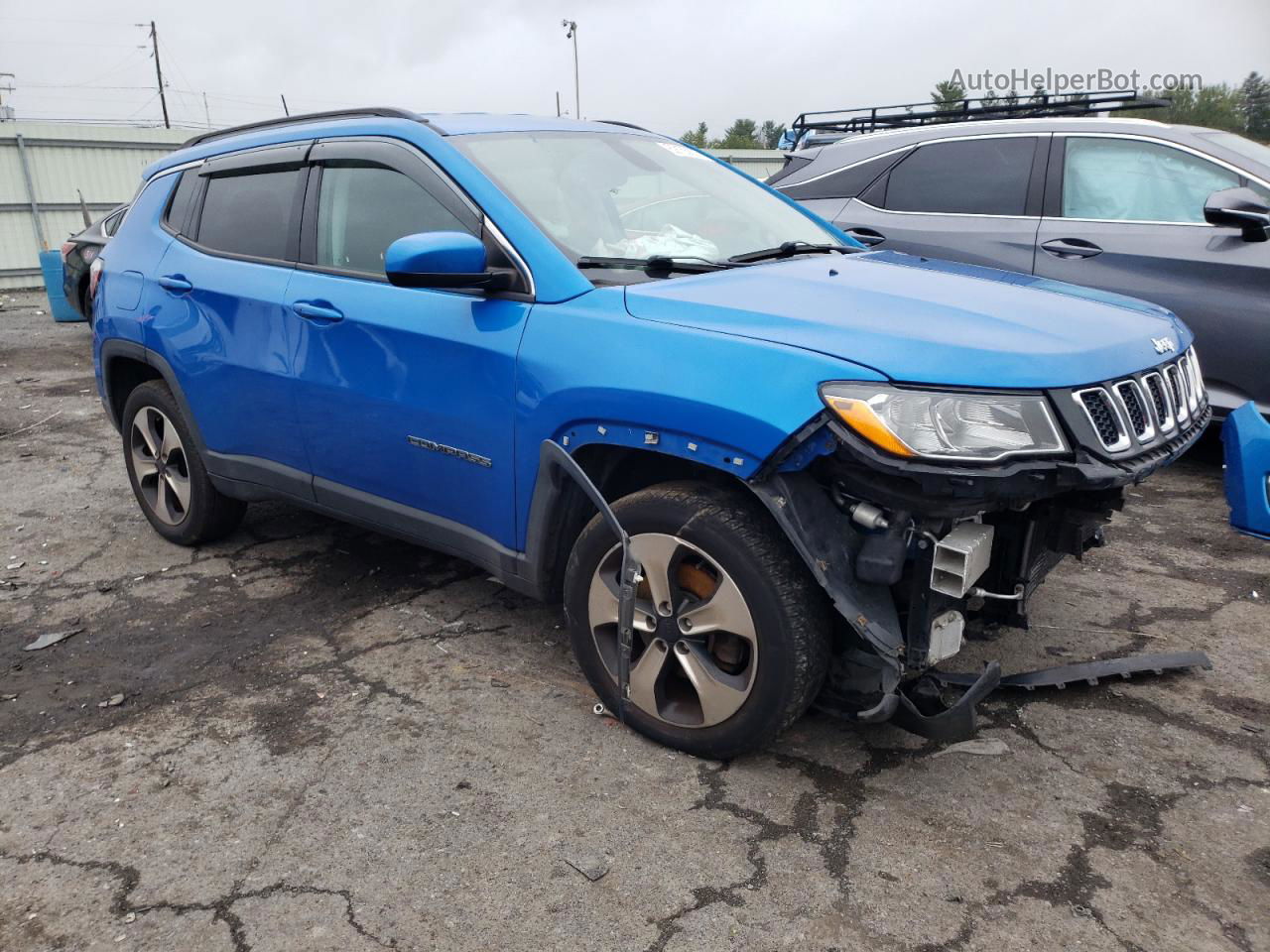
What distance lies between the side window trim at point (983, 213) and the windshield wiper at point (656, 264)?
321cm

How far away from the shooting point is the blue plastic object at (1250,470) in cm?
327

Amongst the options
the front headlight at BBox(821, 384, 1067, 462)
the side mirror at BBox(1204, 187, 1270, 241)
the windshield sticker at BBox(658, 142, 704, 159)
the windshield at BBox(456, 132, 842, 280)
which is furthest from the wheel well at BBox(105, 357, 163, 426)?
the side mirror at BBox(1204, 187, 1270, 241)

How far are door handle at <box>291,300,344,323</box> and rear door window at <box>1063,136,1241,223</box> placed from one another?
3.98 metres

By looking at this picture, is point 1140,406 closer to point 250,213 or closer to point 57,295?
point 250,213

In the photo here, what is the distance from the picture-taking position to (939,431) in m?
2.33

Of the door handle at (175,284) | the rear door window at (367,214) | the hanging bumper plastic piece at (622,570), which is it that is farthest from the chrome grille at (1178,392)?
the door handle at (175,284)

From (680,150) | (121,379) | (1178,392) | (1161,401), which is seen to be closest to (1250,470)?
(1178,392)

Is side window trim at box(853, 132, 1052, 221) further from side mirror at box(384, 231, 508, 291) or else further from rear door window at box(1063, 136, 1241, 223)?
side mirror at box(384, 231, 508, 291)

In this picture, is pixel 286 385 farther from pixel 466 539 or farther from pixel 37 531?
pixel 37 531

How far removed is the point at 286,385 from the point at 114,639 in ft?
3.83

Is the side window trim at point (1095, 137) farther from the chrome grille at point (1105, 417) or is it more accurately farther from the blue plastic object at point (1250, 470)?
the chrome grille at point (1105, 417)

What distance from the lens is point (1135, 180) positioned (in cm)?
535

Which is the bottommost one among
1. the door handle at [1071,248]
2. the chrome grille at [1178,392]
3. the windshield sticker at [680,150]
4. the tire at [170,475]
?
the tire at [170,475]

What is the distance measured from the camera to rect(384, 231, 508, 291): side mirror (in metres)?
2.92
